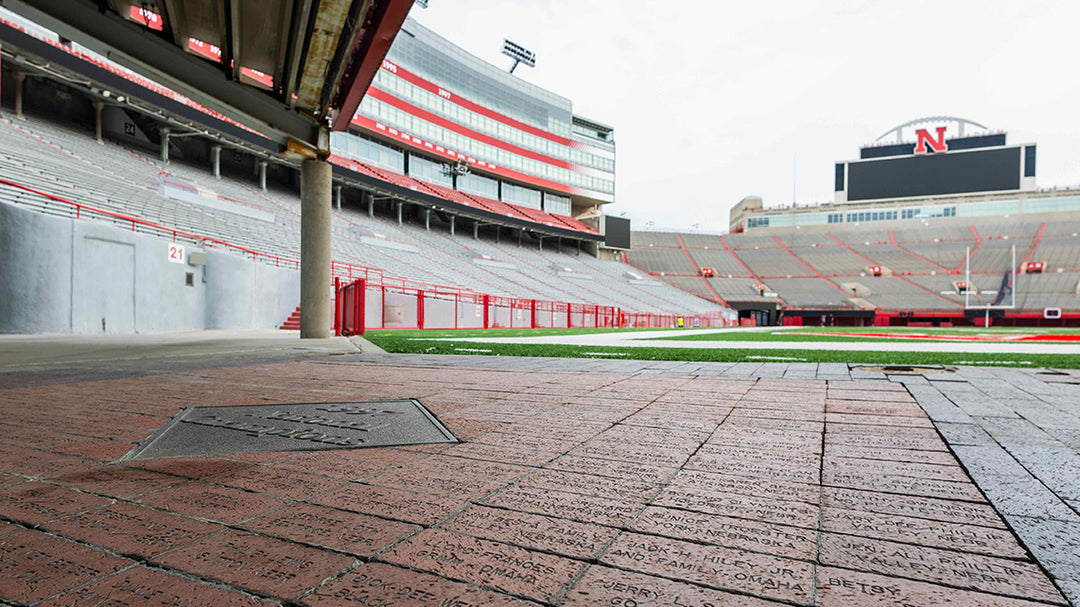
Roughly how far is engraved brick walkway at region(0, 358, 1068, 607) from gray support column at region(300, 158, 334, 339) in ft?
29.9

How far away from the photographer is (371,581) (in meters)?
1.19

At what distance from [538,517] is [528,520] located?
0.04 m

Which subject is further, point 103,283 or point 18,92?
point 18,92

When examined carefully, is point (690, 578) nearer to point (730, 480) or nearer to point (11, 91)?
point (730, 480)

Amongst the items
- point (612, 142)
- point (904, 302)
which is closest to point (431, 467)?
point (904, 302)

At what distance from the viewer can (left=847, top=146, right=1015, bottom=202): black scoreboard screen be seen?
63.9 metres

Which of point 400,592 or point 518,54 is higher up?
point 518,54

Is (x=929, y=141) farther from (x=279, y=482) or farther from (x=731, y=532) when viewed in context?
(x=279, y=482)

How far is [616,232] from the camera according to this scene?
64.7 meters

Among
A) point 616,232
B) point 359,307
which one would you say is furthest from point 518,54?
point 359,307

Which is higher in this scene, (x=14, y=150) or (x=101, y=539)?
(x=14, y=150)

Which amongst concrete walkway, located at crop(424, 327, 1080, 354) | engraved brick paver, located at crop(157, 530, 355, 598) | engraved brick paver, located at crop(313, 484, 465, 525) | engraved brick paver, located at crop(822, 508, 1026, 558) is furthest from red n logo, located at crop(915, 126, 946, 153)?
engraved brick paver, located at crop(157, 530, 355, 598)

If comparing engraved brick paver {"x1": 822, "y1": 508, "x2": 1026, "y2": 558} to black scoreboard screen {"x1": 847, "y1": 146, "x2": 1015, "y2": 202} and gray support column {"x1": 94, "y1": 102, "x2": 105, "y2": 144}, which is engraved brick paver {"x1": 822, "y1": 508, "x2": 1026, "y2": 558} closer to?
gray support column {"x1": 94, "y1": 102, "x2": 105, "y2": 144}

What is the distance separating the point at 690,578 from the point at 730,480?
2.62ft
